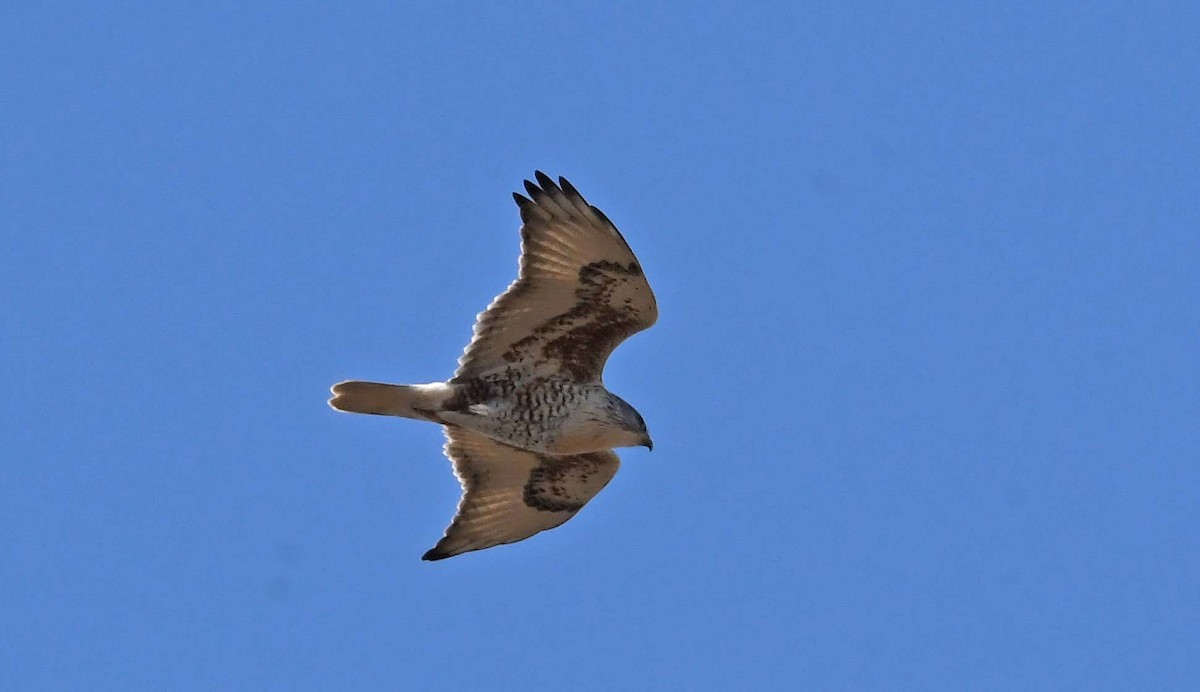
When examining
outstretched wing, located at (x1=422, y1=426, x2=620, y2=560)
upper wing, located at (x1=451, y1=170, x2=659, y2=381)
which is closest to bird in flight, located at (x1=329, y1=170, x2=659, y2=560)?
upper wing, located at (x1=451, y1=170, x2=659, y2=381)

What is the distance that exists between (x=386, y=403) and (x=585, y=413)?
1.41m

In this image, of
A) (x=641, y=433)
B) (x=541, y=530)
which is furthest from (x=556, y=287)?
(x=541, y=530)

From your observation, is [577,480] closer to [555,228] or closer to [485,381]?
[485,381]

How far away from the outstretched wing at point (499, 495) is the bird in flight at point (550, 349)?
0.58 m

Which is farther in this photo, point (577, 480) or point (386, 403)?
point (577, 480)

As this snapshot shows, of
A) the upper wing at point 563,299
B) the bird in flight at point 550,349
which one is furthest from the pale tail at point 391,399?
the upper wing at point 563,299

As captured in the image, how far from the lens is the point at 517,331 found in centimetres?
1281

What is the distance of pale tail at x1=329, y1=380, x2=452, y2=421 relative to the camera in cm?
1266

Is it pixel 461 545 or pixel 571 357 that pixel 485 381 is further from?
pixel 461 545

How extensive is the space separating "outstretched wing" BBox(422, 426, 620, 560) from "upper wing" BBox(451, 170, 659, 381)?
1162mm

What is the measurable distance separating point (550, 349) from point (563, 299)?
41 centimetres

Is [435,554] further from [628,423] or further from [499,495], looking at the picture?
[628,423]

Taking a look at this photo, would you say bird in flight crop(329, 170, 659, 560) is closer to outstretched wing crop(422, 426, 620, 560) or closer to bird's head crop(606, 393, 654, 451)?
bird's head crop(606, 393, 654, 451)

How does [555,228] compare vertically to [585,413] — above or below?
above
